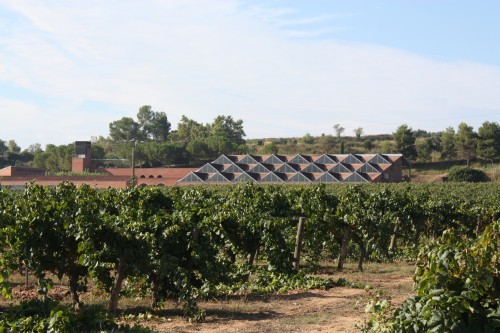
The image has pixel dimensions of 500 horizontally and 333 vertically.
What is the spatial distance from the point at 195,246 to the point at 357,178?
4798cm

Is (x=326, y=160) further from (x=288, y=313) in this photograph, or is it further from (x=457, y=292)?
(x=457, y=292)

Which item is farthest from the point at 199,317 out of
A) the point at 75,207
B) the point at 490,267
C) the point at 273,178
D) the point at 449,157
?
the point at 449,157

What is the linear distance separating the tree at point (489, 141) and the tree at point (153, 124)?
7479 cm

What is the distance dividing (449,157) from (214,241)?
3136 inches

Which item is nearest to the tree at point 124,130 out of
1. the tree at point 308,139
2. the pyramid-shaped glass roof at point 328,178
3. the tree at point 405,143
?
the tree at point 308,139

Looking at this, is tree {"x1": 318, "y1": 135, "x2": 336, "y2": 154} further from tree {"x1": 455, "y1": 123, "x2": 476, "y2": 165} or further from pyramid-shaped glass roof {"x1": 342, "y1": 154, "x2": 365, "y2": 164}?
pyramid-shaped glass roof {"x1": 342, "y1": 154, "x2": 365, "y2": 164}

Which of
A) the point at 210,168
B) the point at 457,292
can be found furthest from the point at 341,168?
the point at 457,292

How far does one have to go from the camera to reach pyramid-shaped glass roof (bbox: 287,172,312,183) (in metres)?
59.3

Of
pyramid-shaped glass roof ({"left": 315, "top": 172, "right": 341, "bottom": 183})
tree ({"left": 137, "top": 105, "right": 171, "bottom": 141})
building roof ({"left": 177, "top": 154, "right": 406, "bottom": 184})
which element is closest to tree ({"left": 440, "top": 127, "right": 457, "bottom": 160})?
building roof ({"left": 177, "top": 154, "right": 406, "bottom": 184})

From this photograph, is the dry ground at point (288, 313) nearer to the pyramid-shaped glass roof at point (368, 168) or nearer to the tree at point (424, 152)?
the pyramid-shaped glass roof at point (368, 168)

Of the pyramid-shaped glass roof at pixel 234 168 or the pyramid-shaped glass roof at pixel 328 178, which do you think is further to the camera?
the pyramid-shaped glass roof at pixel 234 168

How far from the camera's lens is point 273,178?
60.9 meters

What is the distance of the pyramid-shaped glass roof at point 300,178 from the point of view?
59312 mm

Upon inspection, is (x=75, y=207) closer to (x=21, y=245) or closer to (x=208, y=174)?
(x=21, y=245)
